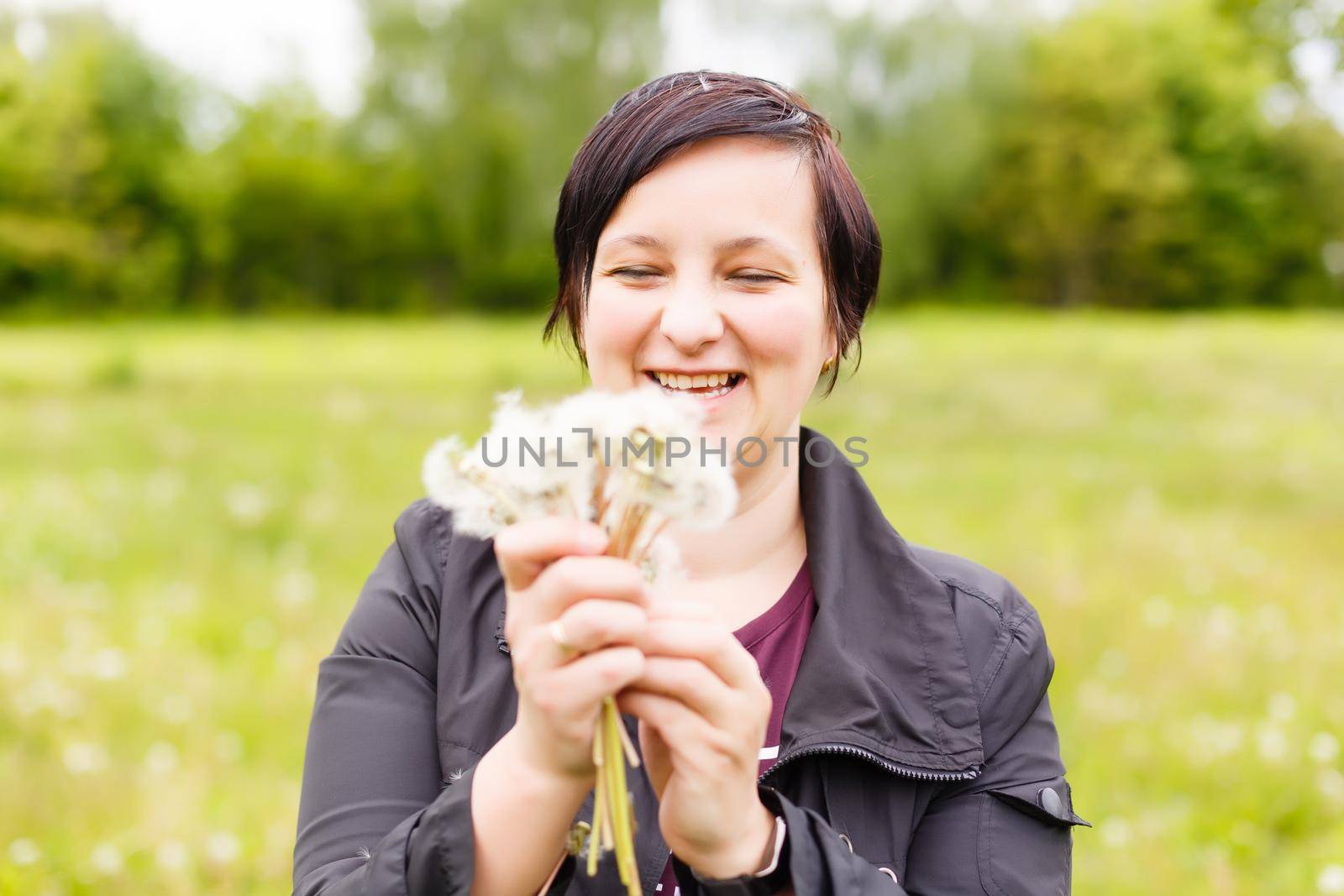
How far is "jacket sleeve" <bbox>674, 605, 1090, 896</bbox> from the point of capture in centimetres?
186

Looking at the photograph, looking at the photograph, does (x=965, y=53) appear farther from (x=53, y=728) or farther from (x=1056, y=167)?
(x=53, y=728)

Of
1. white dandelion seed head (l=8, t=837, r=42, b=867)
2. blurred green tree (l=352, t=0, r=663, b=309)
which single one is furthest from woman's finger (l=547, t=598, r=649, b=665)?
blurred green tree (l=352, t=0, r=663, b=309)

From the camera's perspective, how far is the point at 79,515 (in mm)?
8297

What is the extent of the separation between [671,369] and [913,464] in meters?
9.77

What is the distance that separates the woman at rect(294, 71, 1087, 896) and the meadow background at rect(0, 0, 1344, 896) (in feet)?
5.69

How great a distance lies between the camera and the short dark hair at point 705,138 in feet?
6.14

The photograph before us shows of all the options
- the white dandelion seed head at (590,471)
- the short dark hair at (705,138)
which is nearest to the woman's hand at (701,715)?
the white dandelion seed head at (590,471)

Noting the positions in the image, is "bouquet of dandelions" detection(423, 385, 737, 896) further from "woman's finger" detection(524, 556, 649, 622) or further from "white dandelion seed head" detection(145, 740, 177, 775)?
"white dandelion seed head" detection(145, 740, 177, 775)

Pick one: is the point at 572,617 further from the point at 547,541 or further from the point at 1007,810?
the point at 1007,810

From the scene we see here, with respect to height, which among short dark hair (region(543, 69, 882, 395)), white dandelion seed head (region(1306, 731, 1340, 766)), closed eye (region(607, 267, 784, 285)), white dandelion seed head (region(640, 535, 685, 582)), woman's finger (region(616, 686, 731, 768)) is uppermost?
short dark hair (region(543, 69, 882, 395))

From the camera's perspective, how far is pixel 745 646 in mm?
2021

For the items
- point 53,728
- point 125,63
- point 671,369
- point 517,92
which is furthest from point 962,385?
point 125,63

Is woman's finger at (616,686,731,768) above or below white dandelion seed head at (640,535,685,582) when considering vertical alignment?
below

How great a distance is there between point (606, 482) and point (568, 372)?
49.7ft
